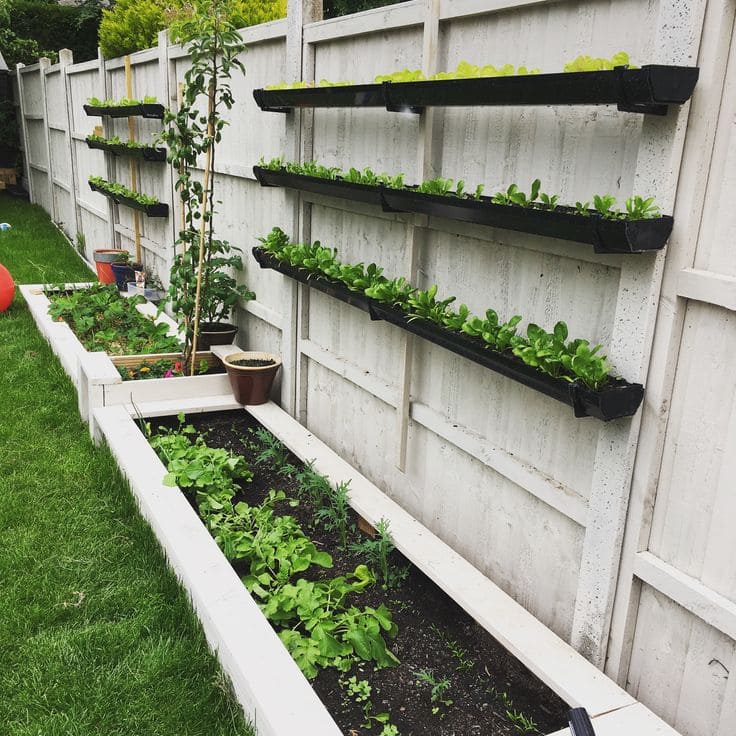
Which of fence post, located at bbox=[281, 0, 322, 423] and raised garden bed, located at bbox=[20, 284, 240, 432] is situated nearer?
fence post, located at bbox=[281, 0, 322, 423]

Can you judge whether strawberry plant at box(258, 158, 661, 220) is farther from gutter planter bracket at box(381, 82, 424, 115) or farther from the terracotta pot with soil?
the terracotta pot with soil

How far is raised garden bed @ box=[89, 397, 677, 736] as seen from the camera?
6.71ft

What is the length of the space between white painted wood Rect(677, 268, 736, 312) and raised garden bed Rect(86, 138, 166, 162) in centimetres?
498

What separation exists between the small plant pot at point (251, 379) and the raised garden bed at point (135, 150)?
2.42 meters

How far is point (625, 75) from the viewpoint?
179cm

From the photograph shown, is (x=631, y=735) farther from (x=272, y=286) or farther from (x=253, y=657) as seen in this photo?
(x=272, y=286)

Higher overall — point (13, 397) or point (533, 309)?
point (533, 309)

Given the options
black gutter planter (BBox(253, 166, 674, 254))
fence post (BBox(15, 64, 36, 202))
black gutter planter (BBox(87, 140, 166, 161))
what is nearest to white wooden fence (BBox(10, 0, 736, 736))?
black gutter planter (BBox(253, 166, 674, 254))

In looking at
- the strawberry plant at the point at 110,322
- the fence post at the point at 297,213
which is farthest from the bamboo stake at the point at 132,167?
the fence post at the point at 297,213

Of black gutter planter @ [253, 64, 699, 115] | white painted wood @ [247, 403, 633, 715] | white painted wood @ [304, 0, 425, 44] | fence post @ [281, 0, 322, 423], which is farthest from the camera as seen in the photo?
fence post @ [281, 0, 322, 423]

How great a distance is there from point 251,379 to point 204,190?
131cm

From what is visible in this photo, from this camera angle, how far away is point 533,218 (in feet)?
7.07

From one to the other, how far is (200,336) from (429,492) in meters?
2.36

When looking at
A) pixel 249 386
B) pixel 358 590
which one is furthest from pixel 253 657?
pixel 249 386
